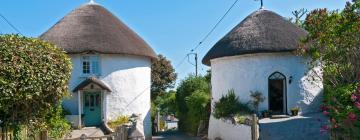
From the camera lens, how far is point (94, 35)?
79.0 ft

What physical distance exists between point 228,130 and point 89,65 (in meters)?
9.38

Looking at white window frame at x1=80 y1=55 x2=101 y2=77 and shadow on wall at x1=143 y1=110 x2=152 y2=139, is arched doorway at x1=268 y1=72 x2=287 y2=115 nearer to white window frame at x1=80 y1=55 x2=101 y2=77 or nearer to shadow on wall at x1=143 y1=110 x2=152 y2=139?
shadow on wall at x1=143 y1=110 x2=152 y2=139

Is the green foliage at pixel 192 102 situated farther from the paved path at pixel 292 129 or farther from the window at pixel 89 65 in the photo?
the paved path at pixel 292 129

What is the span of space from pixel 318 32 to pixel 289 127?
392 cm

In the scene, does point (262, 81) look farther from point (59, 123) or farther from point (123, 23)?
point (123, 23)

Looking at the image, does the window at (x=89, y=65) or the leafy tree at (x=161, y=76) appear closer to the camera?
the window at (x=89, y=65)

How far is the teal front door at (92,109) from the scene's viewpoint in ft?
78.2

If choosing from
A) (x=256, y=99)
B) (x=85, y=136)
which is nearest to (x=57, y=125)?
(x=85, y=136)

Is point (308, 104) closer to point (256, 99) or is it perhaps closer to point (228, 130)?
point (256, 99)

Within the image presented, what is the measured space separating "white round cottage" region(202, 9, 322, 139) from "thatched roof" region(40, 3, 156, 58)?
251 inches

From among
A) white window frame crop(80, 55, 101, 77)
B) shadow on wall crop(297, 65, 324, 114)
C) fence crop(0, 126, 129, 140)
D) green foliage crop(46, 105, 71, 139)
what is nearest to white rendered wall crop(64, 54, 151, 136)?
white window frame crop(80, 55, 101, 77)

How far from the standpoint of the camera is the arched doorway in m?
19.4

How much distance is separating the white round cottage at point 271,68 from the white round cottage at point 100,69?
20.9 ft

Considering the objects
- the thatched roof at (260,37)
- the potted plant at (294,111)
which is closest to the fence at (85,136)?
the thatched roof at (260,37)
